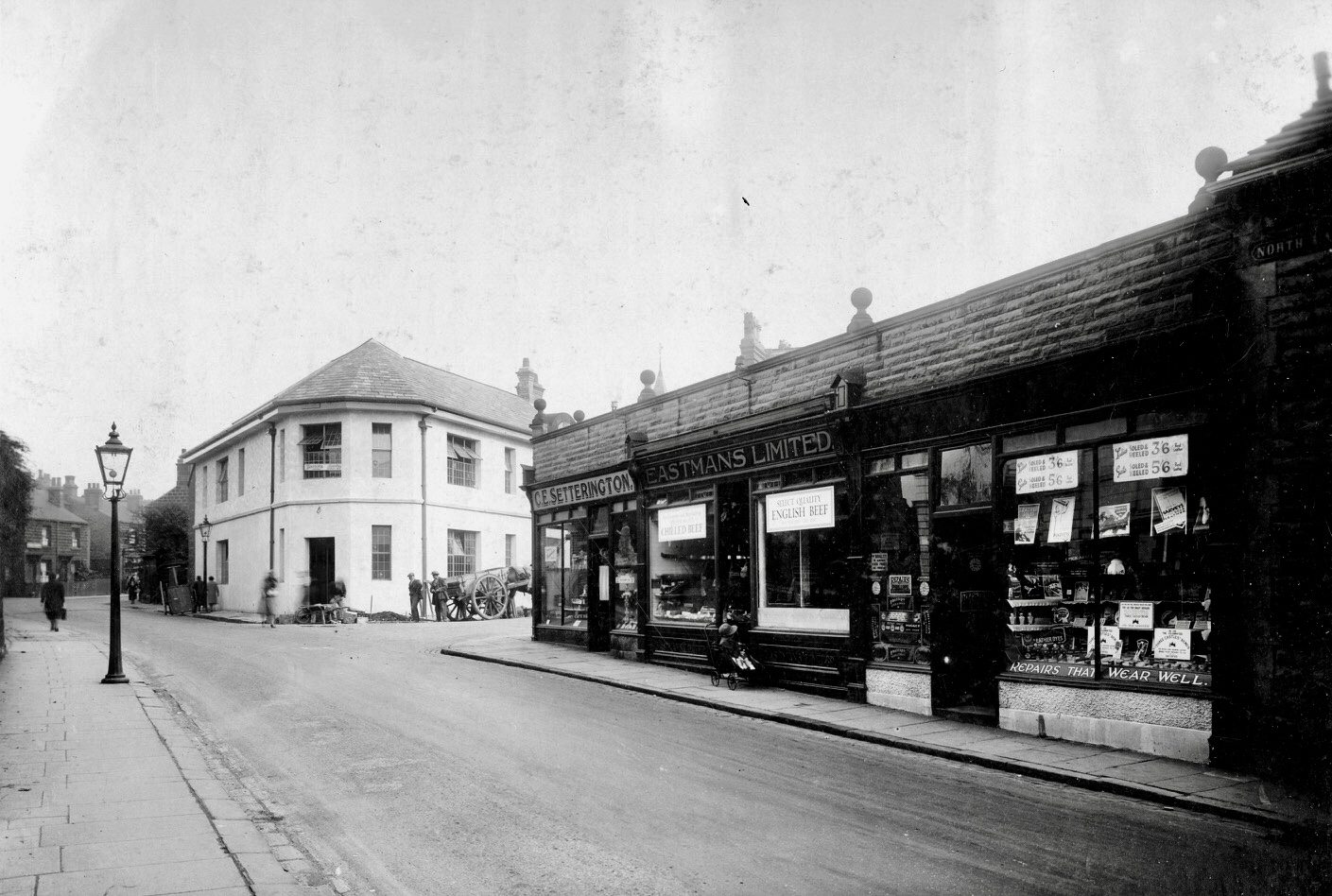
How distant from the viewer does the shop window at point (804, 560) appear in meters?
12.2

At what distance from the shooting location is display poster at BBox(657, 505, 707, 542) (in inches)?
591

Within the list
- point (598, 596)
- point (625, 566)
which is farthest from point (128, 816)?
point (598, 596)

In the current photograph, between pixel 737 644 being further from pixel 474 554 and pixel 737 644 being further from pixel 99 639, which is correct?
pixel 474 554

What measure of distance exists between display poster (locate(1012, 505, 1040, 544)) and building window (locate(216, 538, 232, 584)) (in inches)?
1324

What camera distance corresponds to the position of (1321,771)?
6.48 m

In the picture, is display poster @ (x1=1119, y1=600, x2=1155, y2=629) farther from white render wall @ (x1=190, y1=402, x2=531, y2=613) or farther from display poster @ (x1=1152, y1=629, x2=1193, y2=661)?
white render wall @ (x1=190, y1=402, x2=531, y2=613)

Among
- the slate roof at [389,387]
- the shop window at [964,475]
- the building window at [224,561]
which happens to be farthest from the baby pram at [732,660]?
the building window at [224,561]

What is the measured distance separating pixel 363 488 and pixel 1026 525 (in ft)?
81.7

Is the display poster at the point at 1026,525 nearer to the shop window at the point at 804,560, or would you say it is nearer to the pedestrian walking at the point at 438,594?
the shop window at the point at 804,560

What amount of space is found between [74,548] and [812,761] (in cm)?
8481

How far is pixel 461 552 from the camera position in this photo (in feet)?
108

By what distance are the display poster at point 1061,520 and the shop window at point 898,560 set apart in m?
1.72

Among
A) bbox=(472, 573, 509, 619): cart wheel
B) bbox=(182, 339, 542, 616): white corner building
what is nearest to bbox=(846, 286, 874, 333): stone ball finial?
bbox=(182, 339, 542, 616): white corner building

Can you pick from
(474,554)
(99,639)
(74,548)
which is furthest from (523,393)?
(74,548)
